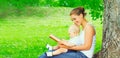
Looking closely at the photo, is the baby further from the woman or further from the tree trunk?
the tree trunk

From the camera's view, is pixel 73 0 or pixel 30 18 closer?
pixel 73 0

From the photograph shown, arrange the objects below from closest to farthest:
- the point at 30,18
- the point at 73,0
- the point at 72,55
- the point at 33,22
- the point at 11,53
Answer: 1. the point at 72,55
2. the point at 11,53
3. the point at 73,0
4. the point at 33,22
5. the point at 30,18

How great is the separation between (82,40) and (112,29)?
53 centimetres

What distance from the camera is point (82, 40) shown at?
7078mm

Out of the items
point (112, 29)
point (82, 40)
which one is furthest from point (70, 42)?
point (112, 29)

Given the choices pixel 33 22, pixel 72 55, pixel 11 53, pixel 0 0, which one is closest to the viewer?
pixel 72 55

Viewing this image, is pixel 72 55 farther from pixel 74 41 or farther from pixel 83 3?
pixel 83 3

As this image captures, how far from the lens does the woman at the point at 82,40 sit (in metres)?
6.94

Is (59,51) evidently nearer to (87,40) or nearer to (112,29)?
(87,40)

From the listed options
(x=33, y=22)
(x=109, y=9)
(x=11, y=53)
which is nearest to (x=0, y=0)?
(x=11, y=53)

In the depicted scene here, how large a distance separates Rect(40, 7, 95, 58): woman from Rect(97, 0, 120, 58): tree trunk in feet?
1.07

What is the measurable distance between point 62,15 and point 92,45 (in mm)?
24708

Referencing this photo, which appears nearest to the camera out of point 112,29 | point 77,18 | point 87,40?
point 87,40

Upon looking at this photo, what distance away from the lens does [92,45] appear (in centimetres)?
711
